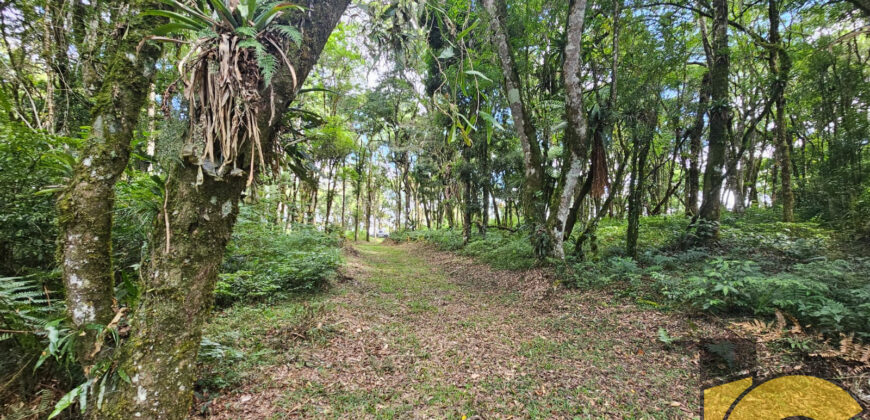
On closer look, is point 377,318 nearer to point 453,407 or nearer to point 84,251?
point 453,407

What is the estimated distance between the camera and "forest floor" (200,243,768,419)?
8.66 ft

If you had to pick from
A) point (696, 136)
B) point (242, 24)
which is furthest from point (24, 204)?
point (696, 136)

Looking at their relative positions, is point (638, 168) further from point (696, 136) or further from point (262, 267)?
point (262, 267)

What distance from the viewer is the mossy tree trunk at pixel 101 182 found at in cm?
192

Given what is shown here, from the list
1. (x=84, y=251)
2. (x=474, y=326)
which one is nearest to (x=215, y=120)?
(x=84, y=251)

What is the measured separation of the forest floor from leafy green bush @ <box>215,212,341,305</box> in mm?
594

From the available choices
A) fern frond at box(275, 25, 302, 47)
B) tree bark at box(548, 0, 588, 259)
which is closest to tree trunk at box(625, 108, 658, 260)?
tree bark at box(548, 0, 588, 259)

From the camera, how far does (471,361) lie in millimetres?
3467

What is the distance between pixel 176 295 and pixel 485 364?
295cm

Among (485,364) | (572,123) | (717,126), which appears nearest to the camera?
(485,364)

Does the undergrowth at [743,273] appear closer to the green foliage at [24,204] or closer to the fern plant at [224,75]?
the fern plant at [224,75]

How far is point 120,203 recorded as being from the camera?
322 cm

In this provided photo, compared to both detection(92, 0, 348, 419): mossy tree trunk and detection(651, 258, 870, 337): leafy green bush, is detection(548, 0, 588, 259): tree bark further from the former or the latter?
detection(92, 0, 348, 419): mossy tree trunk

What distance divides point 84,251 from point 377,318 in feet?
11.2
